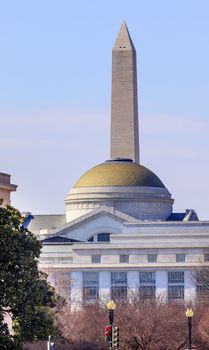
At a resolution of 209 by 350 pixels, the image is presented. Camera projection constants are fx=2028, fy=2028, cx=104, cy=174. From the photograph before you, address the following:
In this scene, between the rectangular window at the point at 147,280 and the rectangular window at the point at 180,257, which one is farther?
the rectangular window at the point at 180,257

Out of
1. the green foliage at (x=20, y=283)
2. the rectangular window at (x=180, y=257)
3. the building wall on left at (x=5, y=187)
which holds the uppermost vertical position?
the rectangular window at (x=180, y=257)

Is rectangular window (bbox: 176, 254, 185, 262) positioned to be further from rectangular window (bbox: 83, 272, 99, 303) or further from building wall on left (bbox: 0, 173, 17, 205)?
building wall on left (bbox: 0, 173, 17, 205)

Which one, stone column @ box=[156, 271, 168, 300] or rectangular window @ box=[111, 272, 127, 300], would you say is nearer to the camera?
rectangular window @ box=[111, 272, 127, 300]

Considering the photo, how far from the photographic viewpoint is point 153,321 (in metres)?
115

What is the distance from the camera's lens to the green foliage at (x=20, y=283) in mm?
80875

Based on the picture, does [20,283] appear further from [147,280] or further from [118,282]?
[118,282]

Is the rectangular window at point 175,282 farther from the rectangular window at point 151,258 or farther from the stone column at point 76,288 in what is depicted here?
the stone column at point 76,288

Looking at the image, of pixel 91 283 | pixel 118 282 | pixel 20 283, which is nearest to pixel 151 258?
pixel 118 282

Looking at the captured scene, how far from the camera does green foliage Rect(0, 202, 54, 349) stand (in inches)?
3184

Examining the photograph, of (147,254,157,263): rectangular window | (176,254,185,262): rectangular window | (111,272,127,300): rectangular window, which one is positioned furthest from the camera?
(147,254,157,263): rectangular window

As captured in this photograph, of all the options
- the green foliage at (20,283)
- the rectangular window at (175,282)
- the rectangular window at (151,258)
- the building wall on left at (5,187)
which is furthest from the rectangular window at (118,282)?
the green foliage at (20,283)

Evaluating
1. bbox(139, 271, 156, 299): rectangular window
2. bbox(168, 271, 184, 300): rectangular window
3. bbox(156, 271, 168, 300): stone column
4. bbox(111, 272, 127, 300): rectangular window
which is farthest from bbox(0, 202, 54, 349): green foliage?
bbox(156, 271, 168, 300): stone column

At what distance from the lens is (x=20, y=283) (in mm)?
81062

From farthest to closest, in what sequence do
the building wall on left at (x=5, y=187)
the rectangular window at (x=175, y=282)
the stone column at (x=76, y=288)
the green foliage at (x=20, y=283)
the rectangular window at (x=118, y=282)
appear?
1. the rectangular window at (x=118, y=282)
2. the rectangular window at (x=175, y=282)
3. the stone column at (x=76, y=288)
4. the building wall on left at (x=5, y=187)
5. the green foliage at (x=20, y=283)
